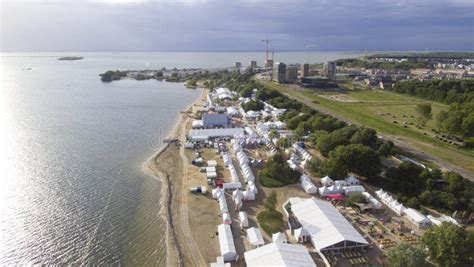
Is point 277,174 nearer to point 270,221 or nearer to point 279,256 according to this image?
point 270,221

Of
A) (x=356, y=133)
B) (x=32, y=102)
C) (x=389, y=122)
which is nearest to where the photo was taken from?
(x=356, y=133)

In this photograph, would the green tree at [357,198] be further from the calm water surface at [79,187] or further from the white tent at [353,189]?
the calm water surface at [79,187]

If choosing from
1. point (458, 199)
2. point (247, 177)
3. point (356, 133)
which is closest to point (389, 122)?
point (356, 133)

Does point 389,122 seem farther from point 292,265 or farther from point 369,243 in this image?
point 292,265

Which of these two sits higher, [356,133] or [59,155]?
[356,133]

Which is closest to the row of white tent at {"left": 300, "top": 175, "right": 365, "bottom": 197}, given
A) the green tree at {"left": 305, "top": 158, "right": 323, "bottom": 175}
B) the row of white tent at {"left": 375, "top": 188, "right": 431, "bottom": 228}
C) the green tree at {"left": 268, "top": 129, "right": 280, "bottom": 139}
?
the row of white tent at {"left": 375, "top": 188, "right": 431, "bottom": 228}

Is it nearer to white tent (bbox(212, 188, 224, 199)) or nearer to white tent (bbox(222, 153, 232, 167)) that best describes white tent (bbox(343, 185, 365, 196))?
white tent (bbox(212, 188, 224, 199))
